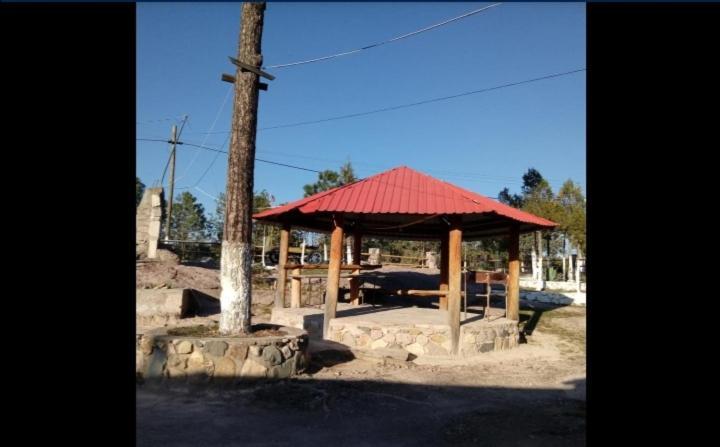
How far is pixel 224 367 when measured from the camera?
21.0 feet

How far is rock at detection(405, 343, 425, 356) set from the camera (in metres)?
9.41

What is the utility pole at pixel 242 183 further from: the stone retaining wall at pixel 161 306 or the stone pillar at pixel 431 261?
the stone pillar at pixel 431 261

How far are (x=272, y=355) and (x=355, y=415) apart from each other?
5.81 feet

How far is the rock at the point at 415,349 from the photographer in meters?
9.41

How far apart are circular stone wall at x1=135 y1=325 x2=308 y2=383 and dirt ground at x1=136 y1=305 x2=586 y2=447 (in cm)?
23

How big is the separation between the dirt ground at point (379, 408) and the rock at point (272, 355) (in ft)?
1.02

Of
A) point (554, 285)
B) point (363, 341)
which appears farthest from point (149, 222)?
point (554, 285)

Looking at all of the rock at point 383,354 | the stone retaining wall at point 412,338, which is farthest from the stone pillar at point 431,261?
the rock at point 383,354

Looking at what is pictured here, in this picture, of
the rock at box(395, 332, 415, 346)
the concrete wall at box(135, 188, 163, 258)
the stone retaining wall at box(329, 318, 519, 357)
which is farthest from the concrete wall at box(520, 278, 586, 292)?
the concrete wall at box(135, 188, 163, 258)

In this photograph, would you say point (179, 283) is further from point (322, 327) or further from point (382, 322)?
point (382, 322)

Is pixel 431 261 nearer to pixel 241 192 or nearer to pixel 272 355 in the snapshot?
pixel 241 192
